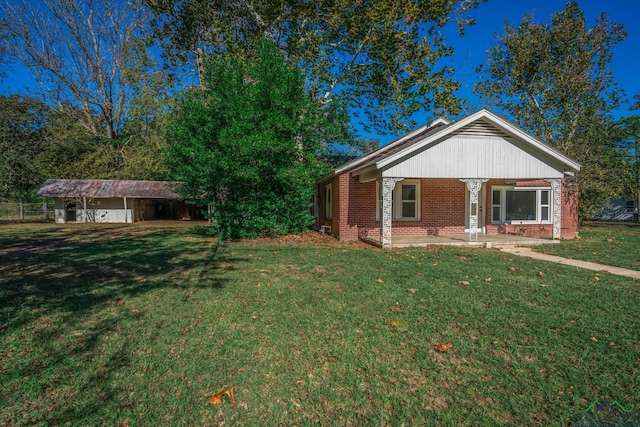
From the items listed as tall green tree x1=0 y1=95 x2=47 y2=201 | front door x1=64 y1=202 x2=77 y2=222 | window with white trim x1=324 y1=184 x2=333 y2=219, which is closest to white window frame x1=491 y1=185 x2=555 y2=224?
window with white trim x1=324 y1=184 x2=333 y2=219

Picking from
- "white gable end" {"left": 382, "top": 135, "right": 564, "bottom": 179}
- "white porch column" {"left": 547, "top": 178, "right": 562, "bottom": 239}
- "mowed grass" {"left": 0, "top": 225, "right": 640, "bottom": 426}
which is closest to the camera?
"mowed grass" {"left": 0, "top": 225, "right": 640, "bottom": 426}

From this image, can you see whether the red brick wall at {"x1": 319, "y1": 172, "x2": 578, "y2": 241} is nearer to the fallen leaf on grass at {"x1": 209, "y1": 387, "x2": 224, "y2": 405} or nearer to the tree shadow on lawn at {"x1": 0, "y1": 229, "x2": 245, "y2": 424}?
the tree shadow on lawn at {"x1": 0, "y1": 229, "x2": 245, "y2": 424}

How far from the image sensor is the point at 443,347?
3.64 metres

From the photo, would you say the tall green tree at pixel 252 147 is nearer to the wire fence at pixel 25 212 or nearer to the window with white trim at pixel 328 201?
the window with white trim at pixel 328 201

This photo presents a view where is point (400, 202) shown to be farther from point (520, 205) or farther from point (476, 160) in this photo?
point (520, 205)

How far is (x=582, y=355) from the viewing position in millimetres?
3500

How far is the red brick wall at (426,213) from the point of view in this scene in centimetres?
1322

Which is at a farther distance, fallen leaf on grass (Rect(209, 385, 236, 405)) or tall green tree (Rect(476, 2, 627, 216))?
tall green tree (Rect(476, 2, 627, 216))

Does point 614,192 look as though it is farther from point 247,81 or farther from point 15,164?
point 15,164

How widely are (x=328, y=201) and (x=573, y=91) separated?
16.1 m

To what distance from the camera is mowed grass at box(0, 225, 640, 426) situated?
2.70 m

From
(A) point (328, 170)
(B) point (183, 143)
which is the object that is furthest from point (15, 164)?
(A) point (328, 170)

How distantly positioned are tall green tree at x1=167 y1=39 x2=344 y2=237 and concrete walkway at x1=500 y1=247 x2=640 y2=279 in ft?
23.7

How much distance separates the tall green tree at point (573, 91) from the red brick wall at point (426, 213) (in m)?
6.15
